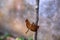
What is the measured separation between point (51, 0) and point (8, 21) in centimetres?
82

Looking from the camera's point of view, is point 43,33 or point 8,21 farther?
point 8,21

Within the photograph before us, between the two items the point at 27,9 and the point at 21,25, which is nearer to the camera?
the point at 27,9

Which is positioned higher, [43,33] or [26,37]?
[43,33]

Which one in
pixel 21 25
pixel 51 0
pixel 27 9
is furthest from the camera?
pixel 21 25

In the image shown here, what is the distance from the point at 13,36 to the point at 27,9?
331 millimetres

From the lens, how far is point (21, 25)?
57.1 inches

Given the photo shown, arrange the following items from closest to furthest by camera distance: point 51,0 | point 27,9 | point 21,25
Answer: point 51,0, point 27,9, point 21,25

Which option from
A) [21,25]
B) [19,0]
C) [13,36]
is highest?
[19,0]

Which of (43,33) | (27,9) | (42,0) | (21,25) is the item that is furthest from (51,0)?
(21,25)

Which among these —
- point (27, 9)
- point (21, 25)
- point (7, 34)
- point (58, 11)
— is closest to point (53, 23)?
point (58, 11)

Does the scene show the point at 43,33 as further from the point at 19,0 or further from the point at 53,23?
the point at 19,0

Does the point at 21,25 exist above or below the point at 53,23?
below

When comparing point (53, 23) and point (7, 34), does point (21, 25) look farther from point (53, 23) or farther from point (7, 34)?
point (53, 23)

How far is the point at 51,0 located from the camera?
0.79 metres
